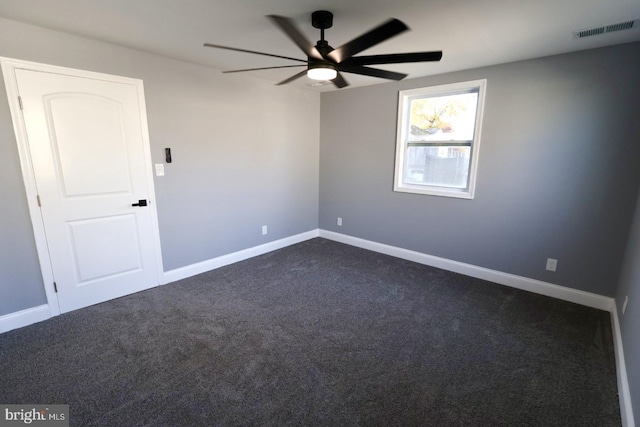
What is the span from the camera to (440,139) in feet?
12.2

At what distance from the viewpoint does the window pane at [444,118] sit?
11.4 feet

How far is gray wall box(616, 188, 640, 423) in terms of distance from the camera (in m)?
1.60

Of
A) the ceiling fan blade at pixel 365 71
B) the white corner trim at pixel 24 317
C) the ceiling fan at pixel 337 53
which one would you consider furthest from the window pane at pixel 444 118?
the white corner trim at pixel 24 317

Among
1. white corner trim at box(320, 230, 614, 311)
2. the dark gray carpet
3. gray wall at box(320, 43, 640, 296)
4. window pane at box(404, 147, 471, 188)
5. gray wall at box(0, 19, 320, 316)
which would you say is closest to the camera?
the dark gray carpet

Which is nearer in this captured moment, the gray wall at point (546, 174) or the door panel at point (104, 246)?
the gray wall at point (546, 174)

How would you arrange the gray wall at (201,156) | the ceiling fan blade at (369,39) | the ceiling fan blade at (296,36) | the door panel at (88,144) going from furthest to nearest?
1. the door panel at (88,144)
2. the gray wall at (201,156)
3. the ceiling fan blade at (296,36)
4. the ceiling fan blade at (369,39)

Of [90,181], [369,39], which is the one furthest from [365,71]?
[90,181]

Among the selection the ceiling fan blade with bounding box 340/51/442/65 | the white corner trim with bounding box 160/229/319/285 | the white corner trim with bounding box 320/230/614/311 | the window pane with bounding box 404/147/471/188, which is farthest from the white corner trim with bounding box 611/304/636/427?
the white corner trim with bounding box 160/229/319/285

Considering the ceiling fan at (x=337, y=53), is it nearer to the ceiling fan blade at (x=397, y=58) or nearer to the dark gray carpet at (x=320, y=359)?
the ceiling fan blade at (x=397, y=58)

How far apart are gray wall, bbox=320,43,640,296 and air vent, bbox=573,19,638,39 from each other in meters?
0.47

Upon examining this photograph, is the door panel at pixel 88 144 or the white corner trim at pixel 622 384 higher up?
the door panel at pixel 88 144

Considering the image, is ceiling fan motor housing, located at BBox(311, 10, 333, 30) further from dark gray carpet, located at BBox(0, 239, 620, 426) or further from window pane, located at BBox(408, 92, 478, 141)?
dark gray carpet, located at BBox(0, 239, 620, 426)

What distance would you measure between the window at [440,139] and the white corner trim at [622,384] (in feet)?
5.82

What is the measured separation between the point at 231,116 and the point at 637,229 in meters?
4.11
